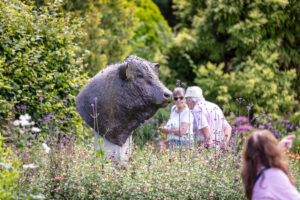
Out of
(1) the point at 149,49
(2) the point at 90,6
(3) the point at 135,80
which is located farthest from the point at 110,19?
(3) the point at 135,80

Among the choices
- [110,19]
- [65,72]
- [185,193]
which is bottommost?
[185,193]

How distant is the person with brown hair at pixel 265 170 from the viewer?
101 inches

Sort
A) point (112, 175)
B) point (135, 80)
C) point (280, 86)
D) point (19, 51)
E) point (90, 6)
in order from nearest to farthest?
point (112, 175)
point (135, 80)
point (19, 51)
point (90, 6)
point (280, 86)

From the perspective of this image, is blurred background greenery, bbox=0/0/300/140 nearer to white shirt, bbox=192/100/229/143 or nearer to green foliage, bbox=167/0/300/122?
green foliage, bbox=167/0/300/122

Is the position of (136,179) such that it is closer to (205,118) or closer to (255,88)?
(205,118)

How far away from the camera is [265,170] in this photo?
267cm

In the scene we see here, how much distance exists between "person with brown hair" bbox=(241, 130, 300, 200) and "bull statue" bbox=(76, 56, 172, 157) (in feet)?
5.67

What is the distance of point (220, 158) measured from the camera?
179 inches

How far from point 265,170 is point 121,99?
2.12 metres

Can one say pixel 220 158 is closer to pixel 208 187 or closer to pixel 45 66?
pixel 208 187

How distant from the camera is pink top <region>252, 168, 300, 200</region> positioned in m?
2.53

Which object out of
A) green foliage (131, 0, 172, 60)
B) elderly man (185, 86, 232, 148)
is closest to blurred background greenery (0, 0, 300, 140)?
elderly man (185, 86, 232, 148)

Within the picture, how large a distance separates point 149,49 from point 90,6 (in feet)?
18.1

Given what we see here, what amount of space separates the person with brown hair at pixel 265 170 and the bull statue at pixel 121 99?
1728mm
